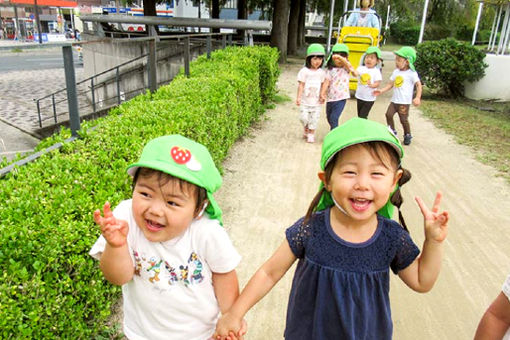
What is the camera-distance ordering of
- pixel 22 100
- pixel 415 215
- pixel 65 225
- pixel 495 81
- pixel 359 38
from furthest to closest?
pixel 22 100 < pixel 495 81 < pixel 359 38 < pixel 415 215 < pixel 65 225

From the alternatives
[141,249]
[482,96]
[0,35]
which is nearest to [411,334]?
[141,249]

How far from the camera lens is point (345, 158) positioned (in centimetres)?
162

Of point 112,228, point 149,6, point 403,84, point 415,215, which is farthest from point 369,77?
point 149,6

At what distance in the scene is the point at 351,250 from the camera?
1.68m

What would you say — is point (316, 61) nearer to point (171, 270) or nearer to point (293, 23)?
point (171, 270)

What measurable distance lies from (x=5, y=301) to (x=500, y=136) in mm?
8504

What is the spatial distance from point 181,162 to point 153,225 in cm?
27

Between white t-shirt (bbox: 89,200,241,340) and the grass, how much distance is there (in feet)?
17.8

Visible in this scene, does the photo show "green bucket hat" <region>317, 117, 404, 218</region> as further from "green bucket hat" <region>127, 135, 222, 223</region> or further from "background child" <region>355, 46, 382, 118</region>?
"background child" <region>355, 46, 382, 118</region>

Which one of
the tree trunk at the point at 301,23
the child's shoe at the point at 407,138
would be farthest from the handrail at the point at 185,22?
the tree trunk at the point at 301,23

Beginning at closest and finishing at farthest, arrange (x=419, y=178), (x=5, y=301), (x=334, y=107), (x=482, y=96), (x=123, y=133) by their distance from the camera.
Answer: (x=5, y=301) → (x=123, y=133) → (x=419, y=178) → (x=334, y=107) → (x=482, y=96)

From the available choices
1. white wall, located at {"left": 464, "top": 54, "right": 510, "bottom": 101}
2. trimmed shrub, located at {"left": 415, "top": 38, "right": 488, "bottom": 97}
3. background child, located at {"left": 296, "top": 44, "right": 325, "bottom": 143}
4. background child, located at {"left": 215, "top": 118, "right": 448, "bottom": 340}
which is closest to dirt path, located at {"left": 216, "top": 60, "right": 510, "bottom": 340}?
background child, located at {"left": 296, "top": 44, "right": 325, "bottom": 143}

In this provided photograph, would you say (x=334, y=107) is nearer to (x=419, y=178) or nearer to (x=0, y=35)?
(x=419, y=178)

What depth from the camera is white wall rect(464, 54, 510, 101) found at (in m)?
11.2
